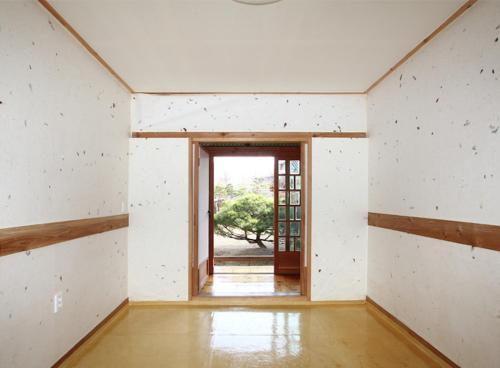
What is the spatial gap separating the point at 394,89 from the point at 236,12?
1721 mm

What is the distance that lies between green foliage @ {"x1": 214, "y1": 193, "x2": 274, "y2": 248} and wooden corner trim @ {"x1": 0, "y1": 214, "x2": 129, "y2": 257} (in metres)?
5.93

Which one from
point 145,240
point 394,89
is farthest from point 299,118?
point 145,240

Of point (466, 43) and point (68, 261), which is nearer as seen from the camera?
point (466, 43)

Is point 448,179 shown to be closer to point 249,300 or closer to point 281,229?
point 249,300

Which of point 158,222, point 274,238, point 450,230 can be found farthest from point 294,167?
point 450,230

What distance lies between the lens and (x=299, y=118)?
3.52 m

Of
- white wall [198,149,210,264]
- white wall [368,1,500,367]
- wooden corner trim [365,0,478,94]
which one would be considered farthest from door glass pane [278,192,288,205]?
wooden corner trim [365,0,478,94]

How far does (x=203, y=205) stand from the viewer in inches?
177

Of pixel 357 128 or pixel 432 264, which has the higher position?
pixel 357 128

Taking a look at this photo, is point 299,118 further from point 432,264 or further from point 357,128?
point 432,264

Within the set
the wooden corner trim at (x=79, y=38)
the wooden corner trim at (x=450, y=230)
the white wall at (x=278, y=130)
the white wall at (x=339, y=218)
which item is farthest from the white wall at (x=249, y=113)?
the wooden corner trim at (x=450, y=230)

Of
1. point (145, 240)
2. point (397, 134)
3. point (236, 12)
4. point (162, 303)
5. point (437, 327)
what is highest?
point (236, 12)

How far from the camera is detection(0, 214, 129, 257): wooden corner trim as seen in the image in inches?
64.7

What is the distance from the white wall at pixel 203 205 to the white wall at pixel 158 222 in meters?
0.74
